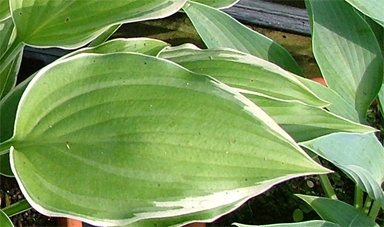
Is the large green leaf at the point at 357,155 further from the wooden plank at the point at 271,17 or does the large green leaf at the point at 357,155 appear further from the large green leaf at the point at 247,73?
the wooden plank at the point at 271,17

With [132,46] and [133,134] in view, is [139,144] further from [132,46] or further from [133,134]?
[132,46]

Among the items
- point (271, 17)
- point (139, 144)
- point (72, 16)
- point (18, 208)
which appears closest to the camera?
point (139, 144)

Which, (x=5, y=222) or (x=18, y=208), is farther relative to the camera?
(x=18, y=208)

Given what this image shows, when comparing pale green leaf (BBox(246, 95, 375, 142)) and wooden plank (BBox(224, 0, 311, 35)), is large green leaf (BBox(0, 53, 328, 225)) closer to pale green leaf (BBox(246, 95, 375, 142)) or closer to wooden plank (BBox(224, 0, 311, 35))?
pale green leaf (BBox(246, 95, 375, 142))

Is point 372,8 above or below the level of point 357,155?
above

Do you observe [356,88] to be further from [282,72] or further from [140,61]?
[140,61]

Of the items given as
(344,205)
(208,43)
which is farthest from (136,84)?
(344,205)

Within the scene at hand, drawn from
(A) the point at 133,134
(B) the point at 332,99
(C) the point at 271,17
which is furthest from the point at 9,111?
(C) the point at 271,17

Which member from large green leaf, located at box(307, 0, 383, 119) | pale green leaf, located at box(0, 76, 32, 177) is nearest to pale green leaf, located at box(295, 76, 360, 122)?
large green leaf, located at box(307, 0, 383, 119)
